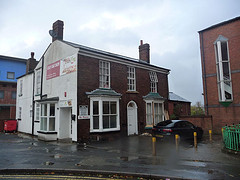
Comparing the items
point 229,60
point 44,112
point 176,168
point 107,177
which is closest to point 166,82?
point 229,60

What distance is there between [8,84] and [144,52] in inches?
833

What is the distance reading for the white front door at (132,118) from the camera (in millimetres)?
16422

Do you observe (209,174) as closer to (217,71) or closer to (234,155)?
(234,155)

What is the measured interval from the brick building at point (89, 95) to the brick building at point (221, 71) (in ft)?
15.2

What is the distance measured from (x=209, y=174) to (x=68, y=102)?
1031cm

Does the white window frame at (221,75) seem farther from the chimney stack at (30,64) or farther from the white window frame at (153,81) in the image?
the chimney stack at (30,64)

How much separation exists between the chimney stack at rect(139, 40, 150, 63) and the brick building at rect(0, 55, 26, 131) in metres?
20.1

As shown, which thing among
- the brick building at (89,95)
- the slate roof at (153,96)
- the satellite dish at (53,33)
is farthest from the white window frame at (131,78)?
the satellite dish at (53,33)

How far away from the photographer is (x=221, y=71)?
15641 mm

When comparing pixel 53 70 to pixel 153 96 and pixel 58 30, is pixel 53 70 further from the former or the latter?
pixel 153 96

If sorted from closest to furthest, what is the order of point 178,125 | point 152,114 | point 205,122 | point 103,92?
point 178,125
point 103,92
point 205,122
point 152,114

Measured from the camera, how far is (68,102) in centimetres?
1385

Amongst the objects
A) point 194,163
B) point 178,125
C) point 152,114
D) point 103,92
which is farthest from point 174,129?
point 152,114

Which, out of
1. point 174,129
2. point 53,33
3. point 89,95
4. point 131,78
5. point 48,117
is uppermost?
point 53,33
